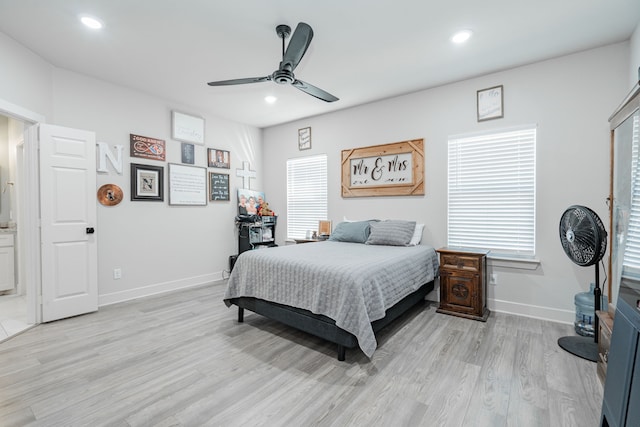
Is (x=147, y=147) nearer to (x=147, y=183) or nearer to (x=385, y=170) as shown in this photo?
(x=147, y=183)

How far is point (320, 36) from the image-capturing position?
2.71 meters

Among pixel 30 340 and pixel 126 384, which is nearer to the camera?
pixel 126 384

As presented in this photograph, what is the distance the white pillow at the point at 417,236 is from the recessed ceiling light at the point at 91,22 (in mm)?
3818

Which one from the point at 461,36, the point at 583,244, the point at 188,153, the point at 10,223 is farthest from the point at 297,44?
the point at 10,223

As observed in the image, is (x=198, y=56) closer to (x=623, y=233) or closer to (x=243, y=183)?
(x=243, y=183)

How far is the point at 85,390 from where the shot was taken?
6.45ft

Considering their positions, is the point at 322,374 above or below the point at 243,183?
below

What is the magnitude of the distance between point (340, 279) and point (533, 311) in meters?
2.40

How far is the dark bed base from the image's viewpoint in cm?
229

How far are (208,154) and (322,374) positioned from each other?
3.89 m

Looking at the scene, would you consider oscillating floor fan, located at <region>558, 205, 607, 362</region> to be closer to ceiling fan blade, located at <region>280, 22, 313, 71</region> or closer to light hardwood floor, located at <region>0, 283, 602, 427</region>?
light hardwood floor, located at <region>0, 283, 602, 427</region>

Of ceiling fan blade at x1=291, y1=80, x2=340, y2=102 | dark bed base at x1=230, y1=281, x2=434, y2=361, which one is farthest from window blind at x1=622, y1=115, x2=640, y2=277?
ceiling fan blade at x1=291, y1=80, x2=340, y2=102

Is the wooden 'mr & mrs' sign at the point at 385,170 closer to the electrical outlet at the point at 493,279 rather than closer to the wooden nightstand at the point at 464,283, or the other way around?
the wooden nightstand at the point at 464,283

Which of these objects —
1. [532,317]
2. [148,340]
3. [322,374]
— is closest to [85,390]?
[148,340]
